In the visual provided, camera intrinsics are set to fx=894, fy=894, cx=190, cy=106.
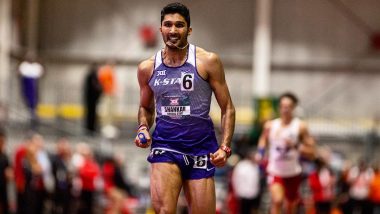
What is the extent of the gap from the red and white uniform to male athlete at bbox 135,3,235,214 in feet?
15.5

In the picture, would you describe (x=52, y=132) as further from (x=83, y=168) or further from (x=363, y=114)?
(x=363, y=114)

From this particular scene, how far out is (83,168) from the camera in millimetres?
19375

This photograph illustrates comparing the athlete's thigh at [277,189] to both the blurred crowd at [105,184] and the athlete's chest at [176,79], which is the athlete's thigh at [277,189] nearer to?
the blurred crowd at [105,184]

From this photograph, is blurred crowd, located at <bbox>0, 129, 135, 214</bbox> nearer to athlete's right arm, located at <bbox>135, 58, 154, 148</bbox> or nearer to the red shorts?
the red shorts

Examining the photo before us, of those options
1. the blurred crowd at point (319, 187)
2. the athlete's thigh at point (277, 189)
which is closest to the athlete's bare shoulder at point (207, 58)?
the athlete's thigh at point (277, 189)

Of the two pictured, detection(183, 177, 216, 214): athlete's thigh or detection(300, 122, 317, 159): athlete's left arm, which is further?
detection(300, 122, 317, 159): athlete's left arm

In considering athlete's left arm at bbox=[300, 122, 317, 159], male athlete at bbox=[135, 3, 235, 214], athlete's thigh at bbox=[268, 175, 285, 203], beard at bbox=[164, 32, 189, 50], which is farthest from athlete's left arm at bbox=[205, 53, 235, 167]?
athlete's thigh at bbox=[268, 175, 285, 203]

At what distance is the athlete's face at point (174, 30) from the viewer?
821 cm

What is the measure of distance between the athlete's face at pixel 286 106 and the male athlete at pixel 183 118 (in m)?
4.66

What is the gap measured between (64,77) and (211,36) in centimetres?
596

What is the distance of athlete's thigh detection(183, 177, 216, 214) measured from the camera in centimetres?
842

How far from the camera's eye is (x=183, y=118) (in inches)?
332

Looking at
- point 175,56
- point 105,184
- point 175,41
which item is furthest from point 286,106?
point 105,184

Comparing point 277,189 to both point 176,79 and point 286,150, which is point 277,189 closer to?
point 286,150
